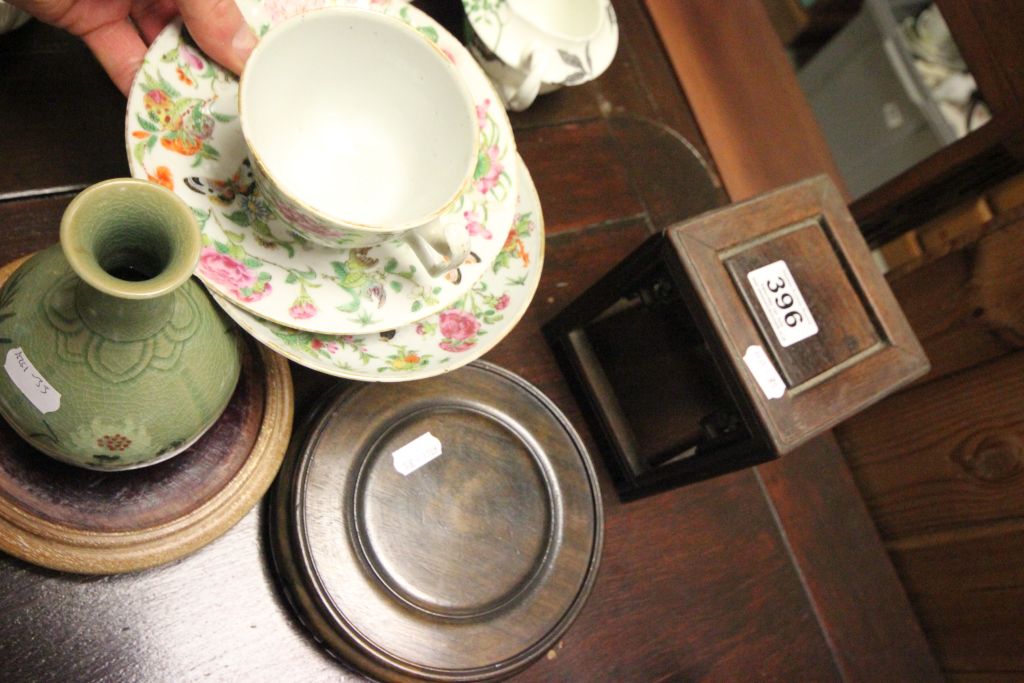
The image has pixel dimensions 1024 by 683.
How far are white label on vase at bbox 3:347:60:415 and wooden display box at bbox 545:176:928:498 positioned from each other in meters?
0.40

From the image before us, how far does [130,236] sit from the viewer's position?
0.37 m

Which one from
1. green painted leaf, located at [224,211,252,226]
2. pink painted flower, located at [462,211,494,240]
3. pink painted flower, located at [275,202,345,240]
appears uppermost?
pink painted flower, located at [275,202,345,240]

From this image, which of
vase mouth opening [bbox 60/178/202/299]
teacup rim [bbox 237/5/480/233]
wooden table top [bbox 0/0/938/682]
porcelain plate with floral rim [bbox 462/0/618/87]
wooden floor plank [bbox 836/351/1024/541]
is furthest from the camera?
wooden floor plank [bbox 836/351/1024/541]

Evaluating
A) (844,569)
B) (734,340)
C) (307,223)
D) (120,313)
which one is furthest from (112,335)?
(844,569)

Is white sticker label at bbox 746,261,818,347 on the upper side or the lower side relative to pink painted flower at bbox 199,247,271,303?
lower

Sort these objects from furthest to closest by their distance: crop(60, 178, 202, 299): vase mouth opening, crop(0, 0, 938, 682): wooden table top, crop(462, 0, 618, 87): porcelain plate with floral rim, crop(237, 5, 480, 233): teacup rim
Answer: crop(462, 0, 618, 87): porcelain plate with floral rim, crop(0, 0, 938, 682): wooden table top, crop(237, 5, 480, 233): teacup rim, crop(60, 178, 202, 299): vase mouth opening

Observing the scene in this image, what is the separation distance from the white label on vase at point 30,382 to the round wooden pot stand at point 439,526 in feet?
0.63

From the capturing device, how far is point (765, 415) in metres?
0.55

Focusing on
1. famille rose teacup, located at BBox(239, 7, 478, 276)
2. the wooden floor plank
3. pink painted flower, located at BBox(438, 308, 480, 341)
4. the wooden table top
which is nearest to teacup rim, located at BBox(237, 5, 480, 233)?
famille rose teacup, located at BBox(239, 7, 478, 276)

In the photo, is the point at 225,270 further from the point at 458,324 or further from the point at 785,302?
the point at 785,302

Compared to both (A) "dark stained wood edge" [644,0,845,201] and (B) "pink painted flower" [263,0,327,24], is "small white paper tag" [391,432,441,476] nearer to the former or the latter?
(B) "pink painted flower" [263,0,327,24]

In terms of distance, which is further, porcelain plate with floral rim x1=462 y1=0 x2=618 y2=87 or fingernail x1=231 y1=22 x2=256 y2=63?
porcelain plate with floral rim x1=462 y1=0 x2=618 y2=87

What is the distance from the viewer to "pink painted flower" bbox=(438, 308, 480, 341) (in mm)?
547

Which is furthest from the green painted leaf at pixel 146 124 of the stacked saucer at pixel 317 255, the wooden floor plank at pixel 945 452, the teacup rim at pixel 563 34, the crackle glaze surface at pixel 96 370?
the wooden floor plank at pixel 945 452
